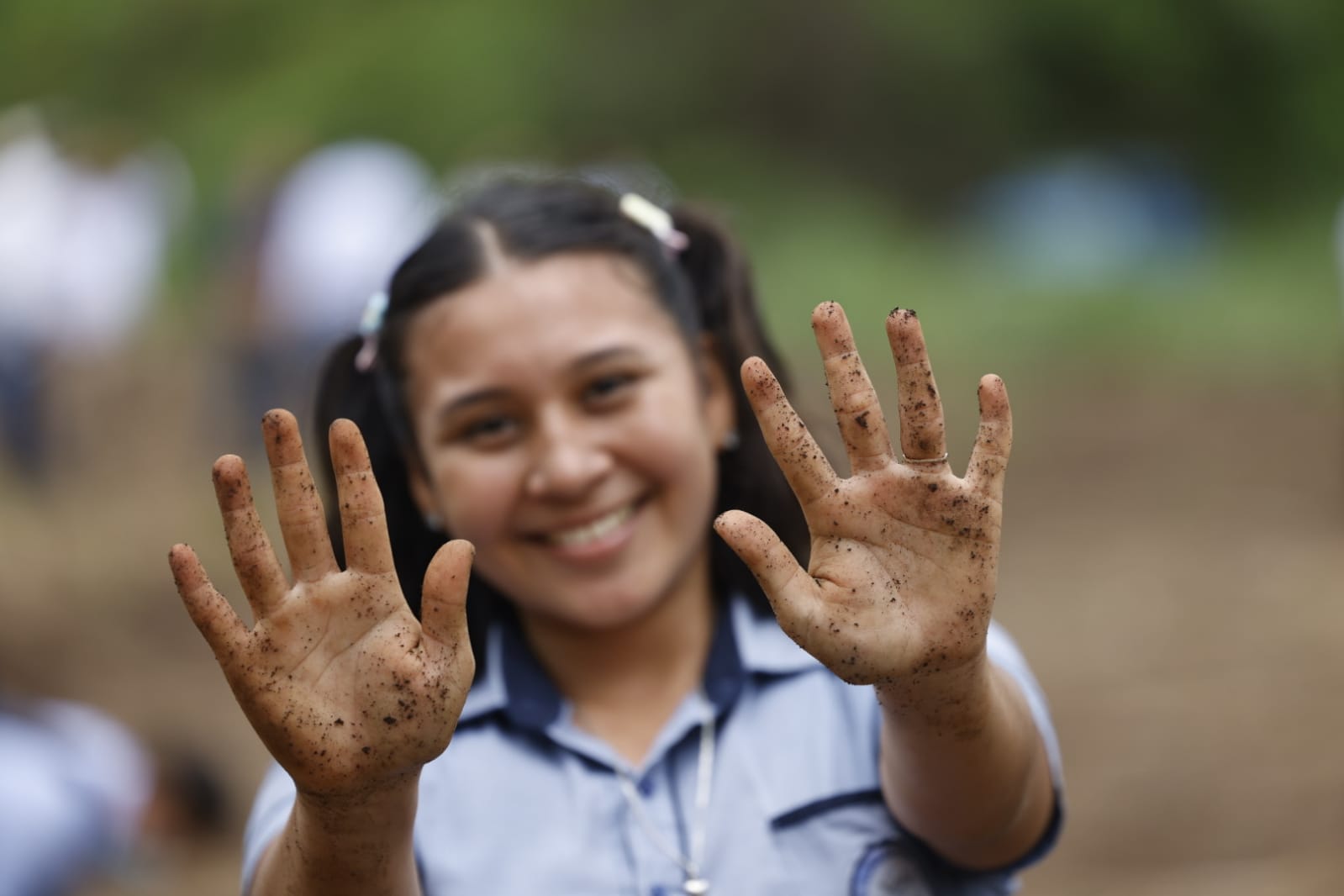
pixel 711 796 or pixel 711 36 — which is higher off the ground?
pixel 711 36

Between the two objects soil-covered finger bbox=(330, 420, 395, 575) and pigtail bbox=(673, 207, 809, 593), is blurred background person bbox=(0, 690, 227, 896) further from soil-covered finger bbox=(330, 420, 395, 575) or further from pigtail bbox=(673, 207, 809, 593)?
soil-covered finger bbox=(330, 420, 395, 575)

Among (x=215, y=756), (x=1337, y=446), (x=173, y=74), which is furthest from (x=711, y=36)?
(x=215, y=756)

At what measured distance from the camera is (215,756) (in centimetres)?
446

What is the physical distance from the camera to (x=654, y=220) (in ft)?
6.49

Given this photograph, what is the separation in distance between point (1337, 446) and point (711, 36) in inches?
233

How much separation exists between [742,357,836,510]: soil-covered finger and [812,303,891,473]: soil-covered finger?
33 millimetres

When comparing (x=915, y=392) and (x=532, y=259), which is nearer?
(x=915, y=392)

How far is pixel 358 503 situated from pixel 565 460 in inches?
14.6

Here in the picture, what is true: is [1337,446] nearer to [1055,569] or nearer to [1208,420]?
[1208,420]

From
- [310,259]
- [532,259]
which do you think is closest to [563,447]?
[532,259]

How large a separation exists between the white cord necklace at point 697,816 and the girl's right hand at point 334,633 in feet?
1.19

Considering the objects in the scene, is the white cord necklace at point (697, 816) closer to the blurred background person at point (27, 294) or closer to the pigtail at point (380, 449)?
the pigtail at point (380, 449)

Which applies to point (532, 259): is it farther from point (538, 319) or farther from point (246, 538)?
point (246, 538)

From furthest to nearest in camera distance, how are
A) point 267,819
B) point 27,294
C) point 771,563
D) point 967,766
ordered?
point 27,294 < point 267,819 < point 967,766 < point 771,563
